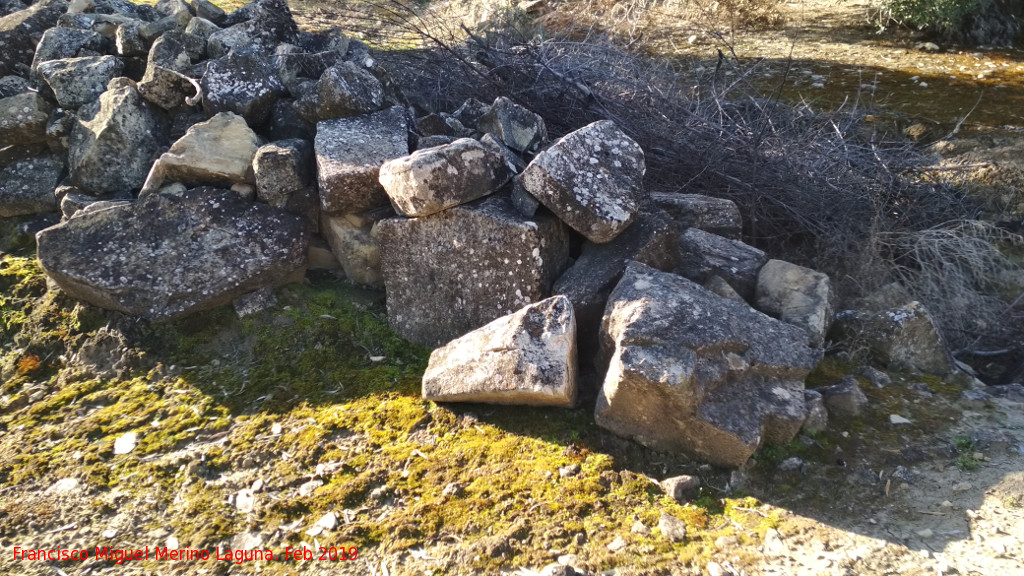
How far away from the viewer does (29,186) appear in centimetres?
380

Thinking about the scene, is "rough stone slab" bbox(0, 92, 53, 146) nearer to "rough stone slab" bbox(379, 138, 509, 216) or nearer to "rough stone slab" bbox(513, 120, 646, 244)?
"rough stone slab" bbox(379, 138, 509, 216)

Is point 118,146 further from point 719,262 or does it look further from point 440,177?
point 719,262

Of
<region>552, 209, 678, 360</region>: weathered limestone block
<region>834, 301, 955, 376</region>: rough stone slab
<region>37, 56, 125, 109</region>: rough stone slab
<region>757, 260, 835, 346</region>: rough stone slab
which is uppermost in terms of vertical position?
<region>37, 56, 125, 109</region>: rough stone slab

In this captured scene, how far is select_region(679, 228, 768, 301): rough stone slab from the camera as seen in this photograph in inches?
124

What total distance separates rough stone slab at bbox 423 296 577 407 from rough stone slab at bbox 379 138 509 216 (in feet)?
1.82

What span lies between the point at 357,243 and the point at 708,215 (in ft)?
5.41

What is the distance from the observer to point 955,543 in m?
2.12

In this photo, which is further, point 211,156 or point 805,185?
point 805,185

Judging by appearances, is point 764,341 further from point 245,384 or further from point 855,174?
point 245,384

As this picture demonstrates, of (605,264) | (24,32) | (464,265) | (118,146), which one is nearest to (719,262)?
(605,264)

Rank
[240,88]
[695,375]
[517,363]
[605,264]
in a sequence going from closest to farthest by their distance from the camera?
[695,375]
[517,363]
[605,264]
[240,88]

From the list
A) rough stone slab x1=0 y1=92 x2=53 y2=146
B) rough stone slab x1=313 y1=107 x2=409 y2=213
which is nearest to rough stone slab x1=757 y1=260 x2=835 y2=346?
rough stone slab x1=313 y1=107 x2=409 y2=213

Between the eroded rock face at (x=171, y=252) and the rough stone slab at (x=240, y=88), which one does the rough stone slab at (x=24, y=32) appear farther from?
the eroded rock face at (x=171, y=252)

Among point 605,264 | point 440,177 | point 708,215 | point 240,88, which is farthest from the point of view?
point 240,88
